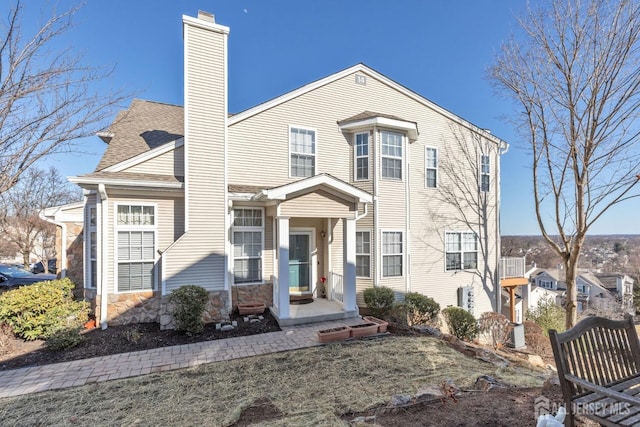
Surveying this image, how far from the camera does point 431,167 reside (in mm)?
11133

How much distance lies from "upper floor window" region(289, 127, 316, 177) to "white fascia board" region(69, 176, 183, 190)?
3.56 meters

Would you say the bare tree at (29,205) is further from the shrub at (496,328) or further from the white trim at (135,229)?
the shrub at (496,328)

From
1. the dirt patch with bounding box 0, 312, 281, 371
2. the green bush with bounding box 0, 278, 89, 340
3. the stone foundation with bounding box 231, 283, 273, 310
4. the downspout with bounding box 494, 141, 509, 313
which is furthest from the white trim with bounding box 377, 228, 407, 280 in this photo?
the green bush with bounding box 0, 278, 89, 340

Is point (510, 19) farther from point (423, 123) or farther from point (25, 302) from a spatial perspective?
point (25, 302)

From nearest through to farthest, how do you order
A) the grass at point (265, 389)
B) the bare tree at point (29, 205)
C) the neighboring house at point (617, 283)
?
the grass at point (265, 389), the bare tree at point (29, 205), the neighboring house at point (617, 283)

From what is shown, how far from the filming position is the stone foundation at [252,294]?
27.5ft

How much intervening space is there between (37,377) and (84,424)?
7.66ft

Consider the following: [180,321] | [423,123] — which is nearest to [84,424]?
[180,321]

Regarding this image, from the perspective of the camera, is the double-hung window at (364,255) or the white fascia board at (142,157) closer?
the white fascia board at (142,157)

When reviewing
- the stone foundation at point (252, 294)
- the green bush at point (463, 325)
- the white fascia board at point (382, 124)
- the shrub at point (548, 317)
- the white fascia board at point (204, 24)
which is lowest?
the shrub at point (548, 317)

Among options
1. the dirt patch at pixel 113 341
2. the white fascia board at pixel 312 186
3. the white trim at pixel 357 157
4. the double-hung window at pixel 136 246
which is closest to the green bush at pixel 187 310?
the dirt patch at pixel 113 341

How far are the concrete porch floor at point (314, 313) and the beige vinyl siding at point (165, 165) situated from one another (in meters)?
4.86

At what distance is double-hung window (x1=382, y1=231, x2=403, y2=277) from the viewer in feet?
33.1

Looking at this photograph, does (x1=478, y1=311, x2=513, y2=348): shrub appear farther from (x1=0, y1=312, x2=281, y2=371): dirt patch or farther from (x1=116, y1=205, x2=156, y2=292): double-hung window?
(x1=116, y1=205, x2=156, y2=292): double-hung window
